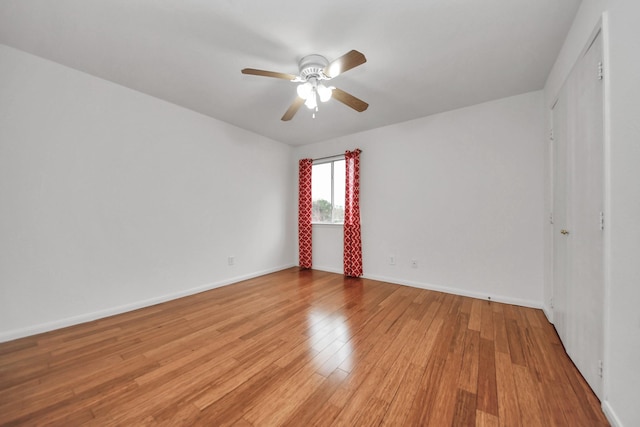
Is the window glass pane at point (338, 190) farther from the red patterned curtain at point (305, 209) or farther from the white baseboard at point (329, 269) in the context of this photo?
the white baseboard at point (329, 269)

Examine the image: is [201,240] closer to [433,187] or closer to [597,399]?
[433,187]

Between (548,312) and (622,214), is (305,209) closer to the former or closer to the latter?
(548,312)

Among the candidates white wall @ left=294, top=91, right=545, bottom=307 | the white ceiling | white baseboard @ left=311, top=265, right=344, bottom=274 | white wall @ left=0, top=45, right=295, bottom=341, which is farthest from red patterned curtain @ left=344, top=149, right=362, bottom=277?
white wall @ left=0, top=45, right=295, bottom=341

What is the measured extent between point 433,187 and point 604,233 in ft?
6.80

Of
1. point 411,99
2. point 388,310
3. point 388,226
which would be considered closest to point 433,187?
point 388,226

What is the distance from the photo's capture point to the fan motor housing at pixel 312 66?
1975mm

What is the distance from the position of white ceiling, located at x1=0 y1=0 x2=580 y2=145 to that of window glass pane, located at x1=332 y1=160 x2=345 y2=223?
1668 mm

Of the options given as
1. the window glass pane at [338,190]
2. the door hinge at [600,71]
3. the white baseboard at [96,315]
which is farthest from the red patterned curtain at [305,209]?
the door hinge at [600,71]

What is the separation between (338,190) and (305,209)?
76cm

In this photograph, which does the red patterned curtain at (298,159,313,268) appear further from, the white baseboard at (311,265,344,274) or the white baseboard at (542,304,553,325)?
the white baseboard at (542,304,553,325)

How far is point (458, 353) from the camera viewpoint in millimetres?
1751

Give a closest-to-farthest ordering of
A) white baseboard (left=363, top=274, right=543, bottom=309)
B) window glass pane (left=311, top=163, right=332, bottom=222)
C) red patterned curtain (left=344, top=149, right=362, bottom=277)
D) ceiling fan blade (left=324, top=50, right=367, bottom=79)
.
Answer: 1. ceiling fan blade (left=324, top=50, right=367, bottom=79)
2. white baseboard (left=363, top=274, right=543, bottom=309)
3. red patterned curtain (left=344, top=149, right=362, bottom=277)
4. window glass pane (left=311, top=163, right=332, bottom=222)

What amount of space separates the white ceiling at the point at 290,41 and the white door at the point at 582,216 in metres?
0.54

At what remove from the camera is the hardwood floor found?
122 cm
